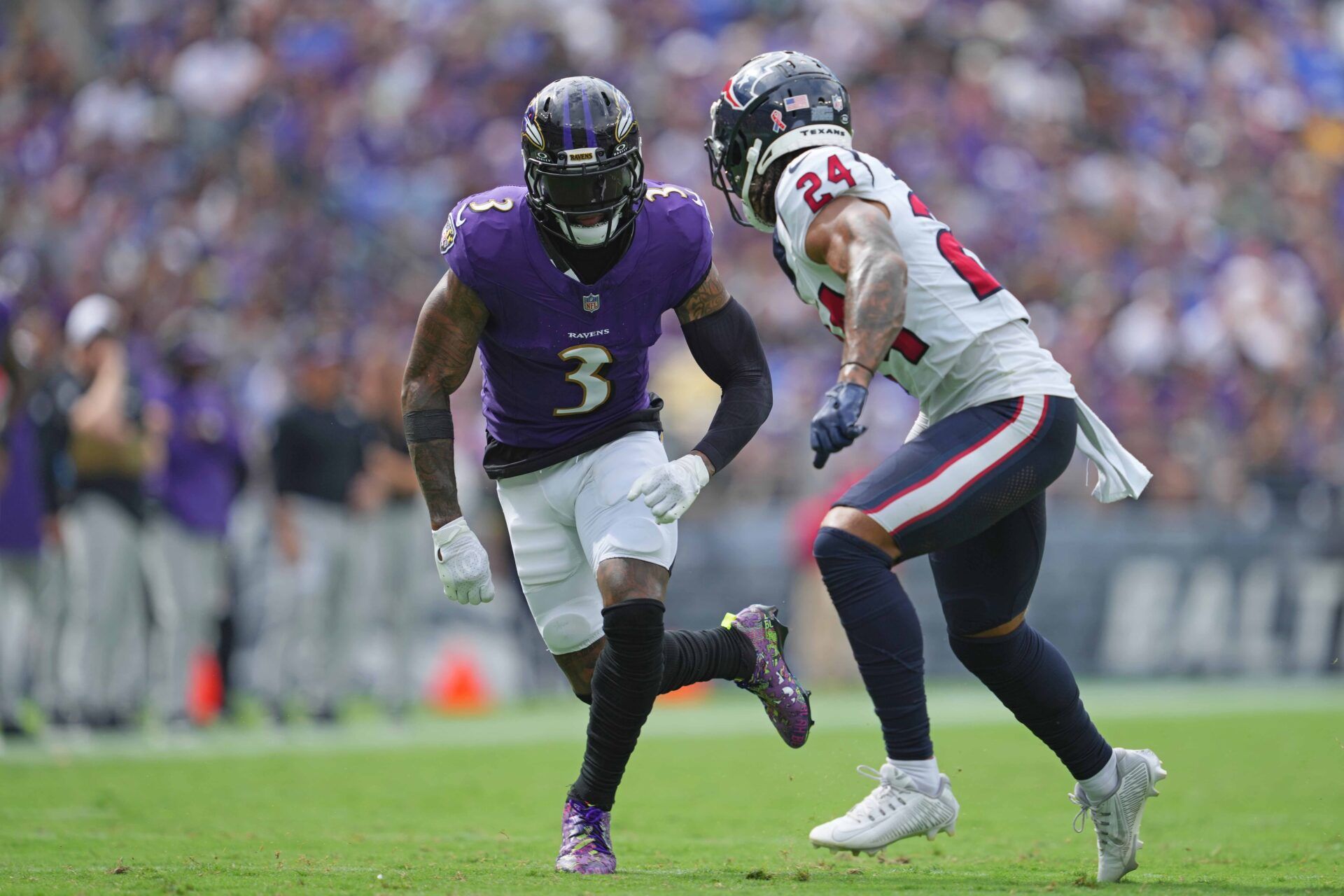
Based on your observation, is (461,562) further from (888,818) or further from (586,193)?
(888,818)

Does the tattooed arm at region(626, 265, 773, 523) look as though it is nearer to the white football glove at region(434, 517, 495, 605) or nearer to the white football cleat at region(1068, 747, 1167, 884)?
the white football glove at region(434, 517, 495, 605)

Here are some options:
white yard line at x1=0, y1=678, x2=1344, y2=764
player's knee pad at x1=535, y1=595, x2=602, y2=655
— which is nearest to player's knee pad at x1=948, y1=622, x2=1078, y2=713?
player's knee pad at x1=535, y1=595, x2=602, y2=655

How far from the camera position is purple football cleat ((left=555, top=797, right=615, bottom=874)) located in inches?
173

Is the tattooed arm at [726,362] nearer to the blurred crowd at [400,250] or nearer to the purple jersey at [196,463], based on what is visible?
the blurred crowd at [400,250]

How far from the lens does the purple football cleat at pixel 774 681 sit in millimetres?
4883

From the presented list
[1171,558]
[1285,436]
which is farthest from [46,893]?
[1285,436]

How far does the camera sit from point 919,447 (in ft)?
13.9

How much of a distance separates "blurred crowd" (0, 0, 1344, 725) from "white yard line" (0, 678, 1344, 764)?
1.11ft

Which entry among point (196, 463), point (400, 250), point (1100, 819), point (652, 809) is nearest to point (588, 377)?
point (1100, 819)

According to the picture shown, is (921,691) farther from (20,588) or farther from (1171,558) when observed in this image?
(1171,558)

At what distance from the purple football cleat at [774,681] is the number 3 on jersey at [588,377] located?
81cm

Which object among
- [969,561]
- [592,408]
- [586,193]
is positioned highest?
[586,193]

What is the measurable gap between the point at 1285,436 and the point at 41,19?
1300 cm

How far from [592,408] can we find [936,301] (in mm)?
1103
